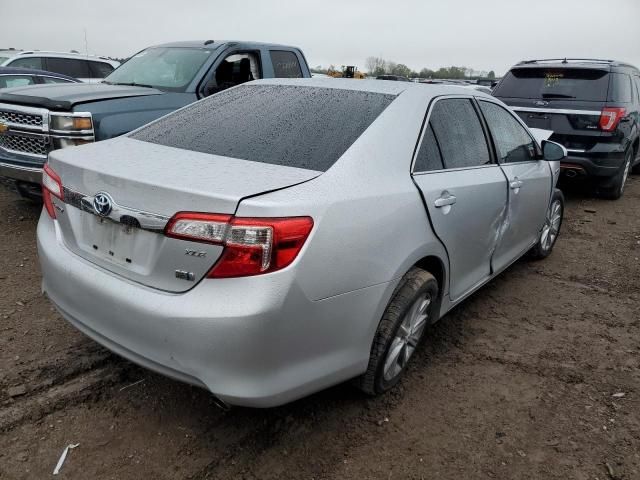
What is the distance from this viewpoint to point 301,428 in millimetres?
2500

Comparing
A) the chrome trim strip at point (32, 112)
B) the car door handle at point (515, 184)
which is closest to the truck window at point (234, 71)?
the chrome trim strip at point (32, 112)

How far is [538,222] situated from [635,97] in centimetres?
450

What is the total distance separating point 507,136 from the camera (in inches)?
150

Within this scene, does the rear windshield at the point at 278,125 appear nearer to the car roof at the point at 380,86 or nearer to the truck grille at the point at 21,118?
the car roof at the point at 380,86

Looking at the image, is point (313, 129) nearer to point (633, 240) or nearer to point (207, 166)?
point (207, 166)

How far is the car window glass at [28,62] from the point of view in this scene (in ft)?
33.3

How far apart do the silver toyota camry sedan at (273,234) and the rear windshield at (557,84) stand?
4606 millimetres

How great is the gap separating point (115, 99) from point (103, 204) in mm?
3055

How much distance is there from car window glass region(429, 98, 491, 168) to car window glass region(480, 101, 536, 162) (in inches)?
8.3

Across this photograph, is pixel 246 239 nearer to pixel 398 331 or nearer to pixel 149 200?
pixel 149 200

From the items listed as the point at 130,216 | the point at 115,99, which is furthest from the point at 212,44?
the point at 130,216

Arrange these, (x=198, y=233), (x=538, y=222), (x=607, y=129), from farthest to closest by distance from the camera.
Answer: (x=607, y=129) → (x=538, y=222) → (x=198, y=233)

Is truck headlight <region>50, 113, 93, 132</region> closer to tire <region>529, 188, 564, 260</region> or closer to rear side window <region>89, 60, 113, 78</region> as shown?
tire <region>529, 188, 564, 260</region>

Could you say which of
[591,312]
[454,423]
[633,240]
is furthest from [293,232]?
[633,240]
